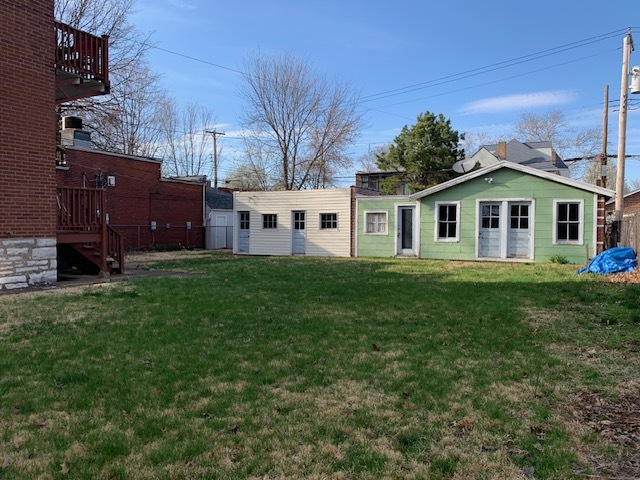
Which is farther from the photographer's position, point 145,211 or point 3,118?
point 145,211

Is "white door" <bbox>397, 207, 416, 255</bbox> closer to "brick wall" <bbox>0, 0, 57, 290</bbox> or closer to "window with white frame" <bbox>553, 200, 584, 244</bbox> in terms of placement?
"window with white frame" <bbox>553, 200, 584, 244</bbox>

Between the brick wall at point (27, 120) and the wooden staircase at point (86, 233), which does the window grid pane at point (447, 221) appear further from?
the brick wall at point (27, 120)

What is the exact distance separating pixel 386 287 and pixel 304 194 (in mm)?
12519

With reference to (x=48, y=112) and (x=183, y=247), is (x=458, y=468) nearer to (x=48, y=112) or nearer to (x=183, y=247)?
(x=48, y=112)

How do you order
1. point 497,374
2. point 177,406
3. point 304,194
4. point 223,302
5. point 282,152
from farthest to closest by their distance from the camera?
1. point 282,152
2. point 304,194
3. point 223,302
4. point 497,374
5. point 177,406

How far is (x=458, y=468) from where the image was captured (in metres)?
2.75

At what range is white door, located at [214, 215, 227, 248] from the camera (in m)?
30.0

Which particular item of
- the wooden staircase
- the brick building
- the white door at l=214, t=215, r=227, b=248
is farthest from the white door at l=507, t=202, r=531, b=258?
the white door at l=214, t=215, r=227, b=248

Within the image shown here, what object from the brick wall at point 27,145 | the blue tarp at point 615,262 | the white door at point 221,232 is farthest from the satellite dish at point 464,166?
the brick wall at point 27,145

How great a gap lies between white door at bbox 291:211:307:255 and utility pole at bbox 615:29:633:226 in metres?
12.4

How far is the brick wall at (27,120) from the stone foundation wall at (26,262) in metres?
0.16

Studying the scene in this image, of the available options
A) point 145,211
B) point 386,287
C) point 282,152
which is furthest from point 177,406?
point 282,152

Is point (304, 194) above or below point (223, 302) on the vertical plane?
above

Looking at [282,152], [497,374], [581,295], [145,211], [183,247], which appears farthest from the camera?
[282,152]
